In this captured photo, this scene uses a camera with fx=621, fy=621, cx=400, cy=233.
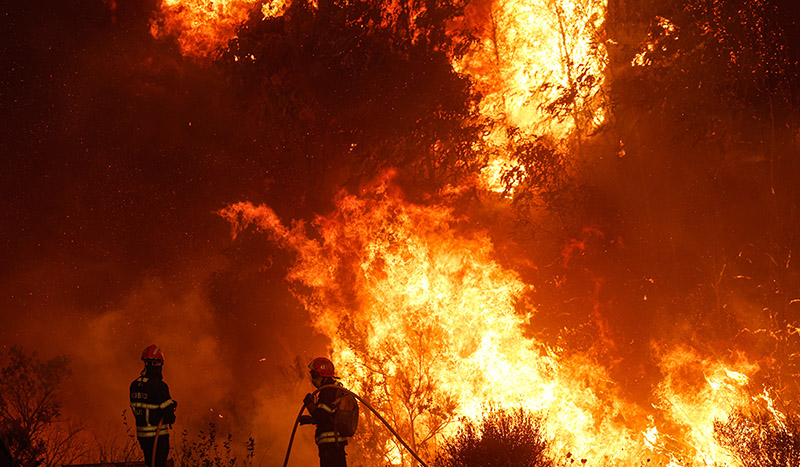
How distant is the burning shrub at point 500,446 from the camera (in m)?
8.94

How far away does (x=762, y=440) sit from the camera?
1014 centimetres

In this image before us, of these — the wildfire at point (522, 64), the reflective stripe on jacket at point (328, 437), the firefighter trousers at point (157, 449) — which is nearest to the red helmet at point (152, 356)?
the firefighter trousers at point (157, 449)

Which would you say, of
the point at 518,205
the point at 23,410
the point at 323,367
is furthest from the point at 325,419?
the point at 518,205

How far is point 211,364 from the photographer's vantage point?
52.1 feet

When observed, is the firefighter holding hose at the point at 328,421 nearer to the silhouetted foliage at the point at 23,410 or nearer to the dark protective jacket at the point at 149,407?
the dark protective jacket at the point at 149,407

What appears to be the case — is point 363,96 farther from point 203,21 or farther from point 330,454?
point 330,454

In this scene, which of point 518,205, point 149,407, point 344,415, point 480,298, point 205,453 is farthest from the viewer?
point 518,205

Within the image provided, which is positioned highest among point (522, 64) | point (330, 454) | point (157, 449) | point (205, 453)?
point (522, 64)

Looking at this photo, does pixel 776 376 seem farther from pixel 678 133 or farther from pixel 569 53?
pixel 569 53

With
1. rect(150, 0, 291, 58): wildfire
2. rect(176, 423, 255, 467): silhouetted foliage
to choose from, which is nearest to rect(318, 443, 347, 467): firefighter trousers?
rect(176, 423, 255, 467): silhouetted foliage

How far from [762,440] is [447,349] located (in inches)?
258

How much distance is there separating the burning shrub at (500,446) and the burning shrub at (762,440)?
371 cm

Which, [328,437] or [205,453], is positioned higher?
[205,453]

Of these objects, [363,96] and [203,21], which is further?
[363,96]
